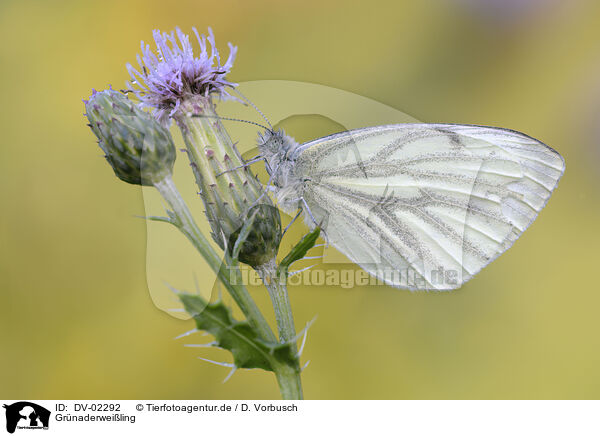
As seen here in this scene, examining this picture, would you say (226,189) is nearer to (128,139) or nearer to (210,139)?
(210,139)

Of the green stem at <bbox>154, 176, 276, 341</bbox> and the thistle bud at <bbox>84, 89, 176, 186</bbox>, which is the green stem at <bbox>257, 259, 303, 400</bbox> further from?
the thistle bud at <bbox>84, 89, 176, 186</bbox>

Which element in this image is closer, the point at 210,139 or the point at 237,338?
the point at 237,338

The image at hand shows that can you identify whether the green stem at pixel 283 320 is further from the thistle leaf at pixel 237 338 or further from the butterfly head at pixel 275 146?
the butterfly head at pixel 275 146

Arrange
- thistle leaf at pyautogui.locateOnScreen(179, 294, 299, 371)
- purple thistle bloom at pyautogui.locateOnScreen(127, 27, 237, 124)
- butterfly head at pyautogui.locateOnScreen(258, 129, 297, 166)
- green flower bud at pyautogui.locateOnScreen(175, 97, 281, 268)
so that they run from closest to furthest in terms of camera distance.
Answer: thistle leaf at pyautogui.locateOnScreen(179, 294, 299, 371) → green flower bud at pyautogui.locateOnScreen(175, 97, 281, 268) → purple thistle bloom at pyautogui.locateOnScreen(127, 27, 237, 124) → butterfly head at pyautogui.locateOnScreen(258, 129, 297, 166)
